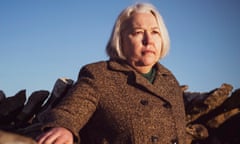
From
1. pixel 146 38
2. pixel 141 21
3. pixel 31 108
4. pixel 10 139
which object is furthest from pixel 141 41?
pixel 31 108

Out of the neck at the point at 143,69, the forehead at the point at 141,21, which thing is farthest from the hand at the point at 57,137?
the forehead at the point at 141,21

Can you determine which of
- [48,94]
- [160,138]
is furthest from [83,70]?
[48,94]

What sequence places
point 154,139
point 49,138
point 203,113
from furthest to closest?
1. point 203,113
2. point 154,139
3. point 49,138

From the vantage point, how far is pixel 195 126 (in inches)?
149

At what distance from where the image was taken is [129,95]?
2.27m

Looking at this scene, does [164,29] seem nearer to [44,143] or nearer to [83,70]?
[83,70]

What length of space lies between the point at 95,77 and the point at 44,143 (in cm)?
74

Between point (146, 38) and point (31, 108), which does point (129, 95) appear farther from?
point (31, 108)

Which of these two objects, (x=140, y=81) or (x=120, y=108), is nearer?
(x=120, y=108)

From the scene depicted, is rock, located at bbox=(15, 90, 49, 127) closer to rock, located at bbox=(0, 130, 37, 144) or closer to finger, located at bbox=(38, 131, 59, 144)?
finger, located at bbox=(38, 131, 59, 144)

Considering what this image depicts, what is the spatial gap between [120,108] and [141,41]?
1.77ft

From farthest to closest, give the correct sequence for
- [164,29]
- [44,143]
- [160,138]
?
[164,29], [160,138], [44,143]

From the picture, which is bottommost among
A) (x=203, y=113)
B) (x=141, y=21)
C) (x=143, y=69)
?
(x=203, y=113)

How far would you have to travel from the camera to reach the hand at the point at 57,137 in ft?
5.32
